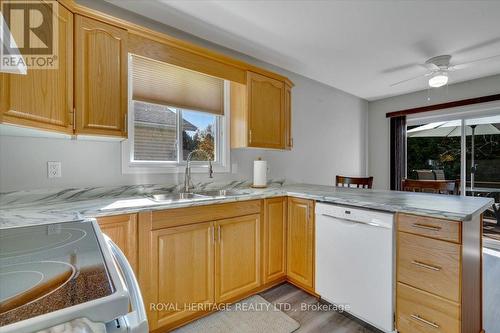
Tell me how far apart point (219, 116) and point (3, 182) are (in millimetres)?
1792

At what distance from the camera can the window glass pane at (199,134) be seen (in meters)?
2.45

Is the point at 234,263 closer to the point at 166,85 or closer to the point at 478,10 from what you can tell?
the point at 166,85

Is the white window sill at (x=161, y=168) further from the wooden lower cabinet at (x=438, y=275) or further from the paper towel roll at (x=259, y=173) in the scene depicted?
the wooden lower cabinet at (x=438, y=275)

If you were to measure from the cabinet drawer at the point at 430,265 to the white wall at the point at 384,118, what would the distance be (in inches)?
130

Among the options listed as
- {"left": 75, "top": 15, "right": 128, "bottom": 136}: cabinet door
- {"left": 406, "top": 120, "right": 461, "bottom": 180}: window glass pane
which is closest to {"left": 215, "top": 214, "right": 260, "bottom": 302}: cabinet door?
{"left": 75, "top": 15, "right": 128, "bottom": 136}: cabinet door

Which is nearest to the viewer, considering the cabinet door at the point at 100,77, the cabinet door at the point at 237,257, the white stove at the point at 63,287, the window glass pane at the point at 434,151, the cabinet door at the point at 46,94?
the white stove at the point at 63,287

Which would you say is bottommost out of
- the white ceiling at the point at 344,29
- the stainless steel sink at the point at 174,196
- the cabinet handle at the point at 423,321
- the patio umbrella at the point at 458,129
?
the cabinet handle at the point at 423,321

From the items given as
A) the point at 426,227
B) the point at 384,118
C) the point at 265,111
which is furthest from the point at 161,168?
the point at 384,118

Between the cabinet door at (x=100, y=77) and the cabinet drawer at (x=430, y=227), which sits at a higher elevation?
the cabinet door at (x=100, y=77)

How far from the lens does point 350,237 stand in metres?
1.81

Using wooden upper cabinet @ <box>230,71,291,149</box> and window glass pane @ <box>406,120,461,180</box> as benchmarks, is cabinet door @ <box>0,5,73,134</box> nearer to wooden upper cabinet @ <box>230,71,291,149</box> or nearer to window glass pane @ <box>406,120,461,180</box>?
wooden upper cabinet @ <box>230,71,291,149</box>

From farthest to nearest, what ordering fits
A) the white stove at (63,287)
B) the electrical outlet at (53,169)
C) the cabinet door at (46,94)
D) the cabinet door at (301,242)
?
the cabinet door at (301,242) → the electrical outlet at (53,169) → the cabinet door at (46,94) → the white stove at (63,287)

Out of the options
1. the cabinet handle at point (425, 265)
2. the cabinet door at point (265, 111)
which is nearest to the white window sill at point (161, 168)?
the cabinet door at point (265, 111)

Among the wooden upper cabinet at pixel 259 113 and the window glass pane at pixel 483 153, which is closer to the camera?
the wooden upper cabinet at pixel 259 113
